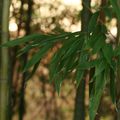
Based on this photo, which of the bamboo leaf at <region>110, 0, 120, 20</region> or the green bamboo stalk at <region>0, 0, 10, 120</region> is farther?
the green bamboo stalk at <region>0, 0, 10, 120</region>

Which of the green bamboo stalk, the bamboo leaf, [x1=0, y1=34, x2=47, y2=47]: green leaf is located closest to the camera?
the bamboo leaf

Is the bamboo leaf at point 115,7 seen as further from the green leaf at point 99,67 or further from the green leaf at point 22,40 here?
the green leaf at point 22,40

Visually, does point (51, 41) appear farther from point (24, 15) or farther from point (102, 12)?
point (24, 15)

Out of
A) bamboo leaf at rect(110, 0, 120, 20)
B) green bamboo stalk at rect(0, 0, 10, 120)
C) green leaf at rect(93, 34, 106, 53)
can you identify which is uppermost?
bamboo leaf at rect(110, 0, 120, 20)

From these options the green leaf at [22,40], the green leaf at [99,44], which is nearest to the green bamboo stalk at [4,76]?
the green leaf at [22,40]

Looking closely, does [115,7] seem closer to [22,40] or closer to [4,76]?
[22,40]

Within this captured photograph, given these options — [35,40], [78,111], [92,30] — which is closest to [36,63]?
[35,40]

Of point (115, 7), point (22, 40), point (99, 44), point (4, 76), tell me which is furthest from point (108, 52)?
point (4, 76)

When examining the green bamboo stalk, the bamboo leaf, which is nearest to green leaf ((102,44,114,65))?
the bamboo leaf

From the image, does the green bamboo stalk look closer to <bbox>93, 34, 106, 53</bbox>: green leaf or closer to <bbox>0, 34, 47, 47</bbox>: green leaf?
<bbox>0, 34, 47, 47</bbox>: green leaf
